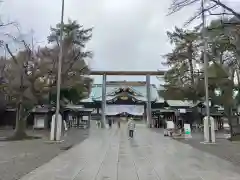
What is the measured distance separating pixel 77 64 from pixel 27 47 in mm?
11024

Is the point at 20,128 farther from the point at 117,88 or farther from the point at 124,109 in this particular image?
the point at 117,88

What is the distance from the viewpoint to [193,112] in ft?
156

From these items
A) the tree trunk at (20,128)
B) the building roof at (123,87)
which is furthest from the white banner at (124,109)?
the tree trunk at (20,128)

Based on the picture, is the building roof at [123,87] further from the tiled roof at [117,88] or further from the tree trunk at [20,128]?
the tree trunk at [20,128]

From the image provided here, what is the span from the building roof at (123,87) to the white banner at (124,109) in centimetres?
219

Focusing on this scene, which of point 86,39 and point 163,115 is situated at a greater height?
point 86,39

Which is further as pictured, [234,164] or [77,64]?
[77,64]

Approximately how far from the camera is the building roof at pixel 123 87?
68.1 meters

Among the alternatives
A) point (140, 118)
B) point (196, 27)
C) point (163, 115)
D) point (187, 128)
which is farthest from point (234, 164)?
point (140, 118)

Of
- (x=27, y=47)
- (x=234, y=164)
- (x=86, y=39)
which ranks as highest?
(x=86, y=39)

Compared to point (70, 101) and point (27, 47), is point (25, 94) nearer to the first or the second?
point (27, 47)

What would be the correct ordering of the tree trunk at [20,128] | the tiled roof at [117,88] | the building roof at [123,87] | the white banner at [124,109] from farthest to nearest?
1. the white banner at [124,109]
2. the building roof at [123,87]
3. the tiled roof at [117,88]
4. the tree trunk at [20,128]

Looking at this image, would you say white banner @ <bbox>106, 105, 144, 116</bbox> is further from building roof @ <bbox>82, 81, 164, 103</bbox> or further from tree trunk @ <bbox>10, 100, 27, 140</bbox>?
tree trunk @ <bbox>10, 100, 27, 140</bbox>

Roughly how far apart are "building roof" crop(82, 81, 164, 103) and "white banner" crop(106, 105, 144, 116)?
7.19 feet
